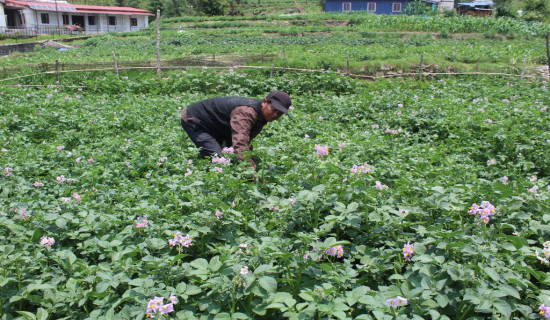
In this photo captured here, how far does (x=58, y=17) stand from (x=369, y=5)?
3284cm

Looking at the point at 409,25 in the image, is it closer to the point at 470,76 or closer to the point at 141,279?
the point at 470,76

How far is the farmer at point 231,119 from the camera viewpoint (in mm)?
3988

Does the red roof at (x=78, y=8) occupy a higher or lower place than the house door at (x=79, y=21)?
higher

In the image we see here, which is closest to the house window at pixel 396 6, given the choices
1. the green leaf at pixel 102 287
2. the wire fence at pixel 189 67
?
the wire fence at pixel 189 67

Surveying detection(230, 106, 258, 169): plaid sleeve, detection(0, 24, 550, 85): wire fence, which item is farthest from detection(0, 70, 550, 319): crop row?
detection(0, 24, 550, 85): wire fence

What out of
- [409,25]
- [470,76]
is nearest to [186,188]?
[470,76]

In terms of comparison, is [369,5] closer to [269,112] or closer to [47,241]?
[269,112]

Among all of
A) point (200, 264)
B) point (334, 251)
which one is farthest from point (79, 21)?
point (334, 251)

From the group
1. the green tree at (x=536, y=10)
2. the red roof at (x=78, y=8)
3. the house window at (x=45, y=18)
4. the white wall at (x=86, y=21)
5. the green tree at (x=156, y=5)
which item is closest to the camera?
the red roof at (x=78, y=8)

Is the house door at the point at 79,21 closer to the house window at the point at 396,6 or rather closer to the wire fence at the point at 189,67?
the house window at the point at 396,6

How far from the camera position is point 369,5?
4647 centimetres

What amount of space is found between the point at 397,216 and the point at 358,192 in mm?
300

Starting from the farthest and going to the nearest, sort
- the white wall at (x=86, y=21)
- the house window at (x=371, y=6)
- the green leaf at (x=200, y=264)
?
the house window at (x=371, y=6)
the white wall at (x=86, y=21)
the green leaf at (x=200, y=264)

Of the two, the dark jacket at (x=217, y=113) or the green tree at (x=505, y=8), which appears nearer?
the dark jacket at (x=217, y=113)
